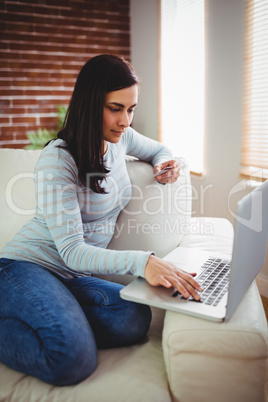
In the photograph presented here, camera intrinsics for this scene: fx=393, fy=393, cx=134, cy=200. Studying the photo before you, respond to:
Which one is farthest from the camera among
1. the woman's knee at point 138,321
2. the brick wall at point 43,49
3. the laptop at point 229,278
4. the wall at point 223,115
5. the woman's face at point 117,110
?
the brick wall at point 43,49

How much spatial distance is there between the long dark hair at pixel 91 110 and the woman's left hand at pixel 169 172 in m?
0.31

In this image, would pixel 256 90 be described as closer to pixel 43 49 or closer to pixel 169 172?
pixel 169 172

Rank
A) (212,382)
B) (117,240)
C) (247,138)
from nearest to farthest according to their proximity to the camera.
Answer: (212,382) → (117,240) → (247,138)

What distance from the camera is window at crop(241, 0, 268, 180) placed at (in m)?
2.25

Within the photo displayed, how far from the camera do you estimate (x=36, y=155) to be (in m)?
1.59

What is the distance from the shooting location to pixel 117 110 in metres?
1.25

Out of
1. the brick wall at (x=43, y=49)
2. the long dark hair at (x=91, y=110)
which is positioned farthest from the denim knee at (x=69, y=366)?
the brick wall at (x=43, y=49)

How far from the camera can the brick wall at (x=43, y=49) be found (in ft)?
12.1

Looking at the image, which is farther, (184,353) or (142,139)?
(142,139)

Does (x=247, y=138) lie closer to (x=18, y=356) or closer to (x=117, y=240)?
(x=117, y=240)

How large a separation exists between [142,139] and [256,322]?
938 millimetres

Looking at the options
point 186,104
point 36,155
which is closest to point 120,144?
point 36,155

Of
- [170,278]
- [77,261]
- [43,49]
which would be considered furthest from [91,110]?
[43,49]

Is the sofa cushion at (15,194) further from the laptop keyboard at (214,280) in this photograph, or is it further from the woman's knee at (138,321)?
the laptop keyboard at (214,280)
